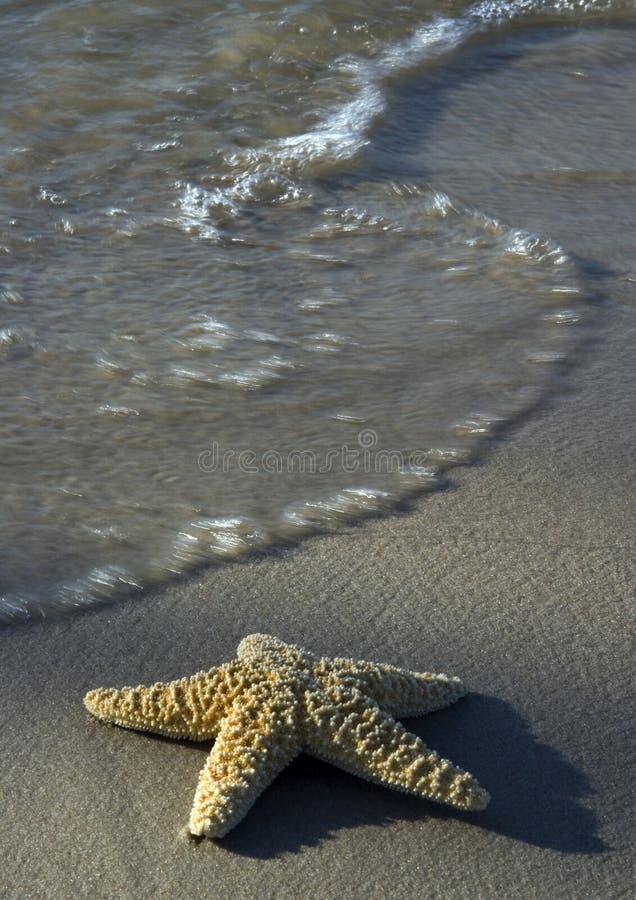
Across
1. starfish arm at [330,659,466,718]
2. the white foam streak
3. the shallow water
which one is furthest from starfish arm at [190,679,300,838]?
the white foam streak

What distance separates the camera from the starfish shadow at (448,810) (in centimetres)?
259

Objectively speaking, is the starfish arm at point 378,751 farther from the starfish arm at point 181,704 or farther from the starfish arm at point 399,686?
the starfish arm at point 181,704

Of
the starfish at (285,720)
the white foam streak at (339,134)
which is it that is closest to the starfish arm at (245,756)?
the starfish at (285,720)

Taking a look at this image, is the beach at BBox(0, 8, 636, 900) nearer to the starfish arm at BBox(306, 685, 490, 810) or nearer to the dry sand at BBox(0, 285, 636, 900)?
the dry sand at BBox(0, 285, 636, 900)

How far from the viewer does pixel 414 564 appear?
11.2 feet

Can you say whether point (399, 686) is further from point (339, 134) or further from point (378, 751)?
point (339, 134)

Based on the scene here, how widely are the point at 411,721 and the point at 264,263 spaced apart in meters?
2.79

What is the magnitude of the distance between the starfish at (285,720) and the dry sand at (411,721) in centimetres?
10

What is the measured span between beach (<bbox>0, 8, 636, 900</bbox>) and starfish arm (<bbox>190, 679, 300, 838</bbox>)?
10 centimetres

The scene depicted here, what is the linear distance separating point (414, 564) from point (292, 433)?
86 centimetres

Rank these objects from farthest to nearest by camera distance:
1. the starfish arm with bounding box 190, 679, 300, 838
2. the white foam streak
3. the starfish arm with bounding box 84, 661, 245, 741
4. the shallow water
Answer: the white foam streak
the shallow water
the starfish arm with bounding box 84, 661, 245, 741
the starfish arm with bounding box 190, 679, 300, 838

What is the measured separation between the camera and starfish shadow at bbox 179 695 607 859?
259cm

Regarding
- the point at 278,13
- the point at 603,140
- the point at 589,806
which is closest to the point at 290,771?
the point at 589,806

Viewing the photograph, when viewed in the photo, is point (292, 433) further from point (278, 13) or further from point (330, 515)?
point (278, 13)
